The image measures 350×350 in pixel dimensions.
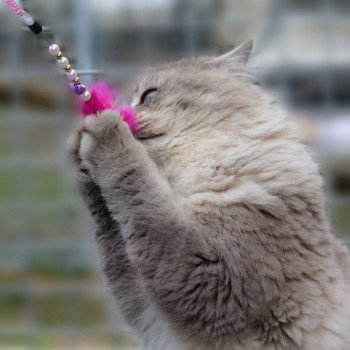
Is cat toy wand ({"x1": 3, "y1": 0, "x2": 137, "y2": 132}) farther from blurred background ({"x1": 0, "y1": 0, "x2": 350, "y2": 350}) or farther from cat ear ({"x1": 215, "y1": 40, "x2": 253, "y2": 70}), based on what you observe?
blurred background ({"x1": 0, "y1": 0, "x2": 350, "y2": 350})

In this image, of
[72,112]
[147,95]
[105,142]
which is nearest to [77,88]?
[105,142]

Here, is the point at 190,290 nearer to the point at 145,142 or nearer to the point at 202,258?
the point at 202,258

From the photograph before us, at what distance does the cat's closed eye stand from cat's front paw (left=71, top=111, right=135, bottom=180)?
25 centimetres

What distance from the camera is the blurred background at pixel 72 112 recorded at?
3.73 metres

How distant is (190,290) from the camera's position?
1.91 m

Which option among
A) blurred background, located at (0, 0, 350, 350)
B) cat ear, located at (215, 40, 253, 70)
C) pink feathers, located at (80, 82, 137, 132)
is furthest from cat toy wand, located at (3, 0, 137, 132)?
blurred background, located at (0, 0, 350, 350)

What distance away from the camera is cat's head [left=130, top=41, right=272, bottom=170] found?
213 centimetres

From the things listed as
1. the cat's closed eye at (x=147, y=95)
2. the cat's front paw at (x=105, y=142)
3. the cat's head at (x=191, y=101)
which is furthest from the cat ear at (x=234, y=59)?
Answer: the cat's front paw at (x=105, y=142)

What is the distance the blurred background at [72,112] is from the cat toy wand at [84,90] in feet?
4.75

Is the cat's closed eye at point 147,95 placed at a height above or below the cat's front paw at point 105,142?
above

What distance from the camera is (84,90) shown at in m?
1.96

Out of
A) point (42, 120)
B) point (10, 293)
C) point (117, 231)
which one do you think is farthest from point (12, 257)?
point (117, 231)

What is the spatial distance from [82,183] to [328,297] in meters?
0.63

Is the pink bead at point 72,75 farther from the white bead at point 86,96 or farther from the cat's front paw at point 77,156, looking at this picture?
the cat's front paw at point 77,156
